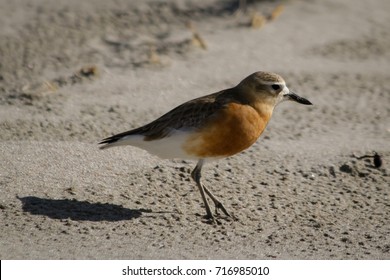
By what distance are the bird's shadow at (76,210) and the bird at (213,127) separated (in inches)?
20.4

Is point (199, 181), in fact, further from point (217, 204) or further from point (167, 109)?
point (167, 109)

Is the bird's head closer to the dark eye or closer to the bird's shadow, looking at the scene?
the dark eye

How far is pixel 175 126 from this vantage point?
6297mm

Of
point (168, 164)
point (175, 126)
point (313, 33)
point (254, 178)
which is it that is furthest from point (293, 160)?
point (313, 33)

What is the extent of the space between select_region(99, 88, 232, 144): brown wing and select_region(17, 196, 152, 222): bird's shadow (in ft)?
1.82

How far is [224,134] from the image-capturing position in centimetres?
617

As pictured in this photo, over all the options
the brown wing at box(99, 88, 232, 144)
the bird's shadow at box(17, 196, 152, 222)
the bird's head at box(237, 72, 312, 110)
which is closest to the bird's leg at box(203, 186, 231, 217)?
the bird's shadow at box(17, 196, 152, 222)

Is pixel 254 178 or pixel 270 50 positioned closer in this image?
pixel 254 178

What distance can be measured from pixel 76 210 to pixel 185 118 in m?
1.15

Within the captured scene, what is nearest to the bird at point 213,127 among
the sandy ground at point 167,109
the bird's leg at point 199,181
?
the bird's leg at point 199,181

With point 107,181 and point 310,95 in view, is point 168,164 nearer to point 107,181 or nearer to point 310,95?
point 107,181

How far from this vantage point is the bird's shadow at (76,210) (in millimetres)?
6203

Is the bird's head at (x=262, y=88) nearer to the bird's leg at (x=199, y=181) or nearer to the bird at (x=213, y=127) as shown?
the bird at (x=213, y=127)

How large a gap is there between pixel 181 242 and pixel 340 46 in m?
5.53
